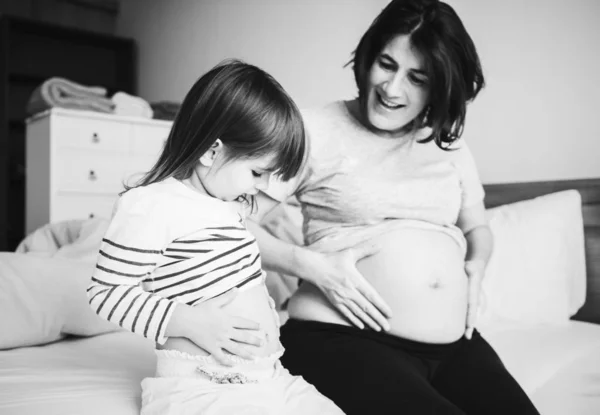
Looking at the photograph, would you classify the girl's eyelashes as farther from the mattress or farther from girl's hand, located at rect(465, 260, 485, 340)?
the mattress

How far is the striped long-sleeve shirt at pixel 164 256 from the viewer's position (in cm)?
→ 66

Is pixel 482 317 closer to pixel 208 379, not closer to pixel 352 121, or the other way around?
pixel 352 121

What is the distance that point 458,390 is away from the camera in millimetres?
894

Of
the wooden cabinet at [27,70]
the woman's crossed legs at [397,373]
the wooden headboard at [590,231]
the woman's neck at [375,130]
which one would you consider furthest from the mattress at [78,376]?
the wooden cabinet at [27,70]

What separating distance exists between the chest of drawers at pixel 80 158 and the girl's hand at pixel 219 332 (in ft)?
6.92

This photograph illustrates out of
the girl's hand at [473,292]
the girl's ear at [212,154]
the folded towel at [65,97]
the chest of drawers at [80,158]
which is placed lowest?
the chest of drawers at [80,158]

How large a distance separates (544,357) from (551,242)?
0.42 metres

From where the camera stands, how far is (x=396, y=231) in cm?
103

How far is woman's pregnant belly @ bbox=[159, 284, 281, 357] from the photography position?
700 millimetres

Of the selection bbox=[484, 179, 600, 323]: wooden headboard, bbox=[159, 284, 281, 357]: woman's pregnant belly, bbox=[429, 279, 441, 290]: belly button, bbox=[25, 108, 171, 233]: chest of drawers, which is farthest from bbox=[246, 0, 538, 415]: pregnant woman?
bbox=[25, 108, 171, 233]: chest of drawers

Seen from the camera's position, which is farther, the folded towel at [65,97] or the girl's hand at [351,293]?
the folded towel at [65,97]

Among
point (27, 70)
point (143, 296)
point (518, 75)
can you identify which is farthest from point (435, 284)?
point (27, 70)

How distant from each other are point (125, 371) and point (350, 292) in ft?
1.35

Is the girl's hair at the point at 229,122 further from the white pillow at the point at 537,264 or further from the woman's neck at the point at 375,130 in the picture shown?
the white pillow at the point at 537,264
